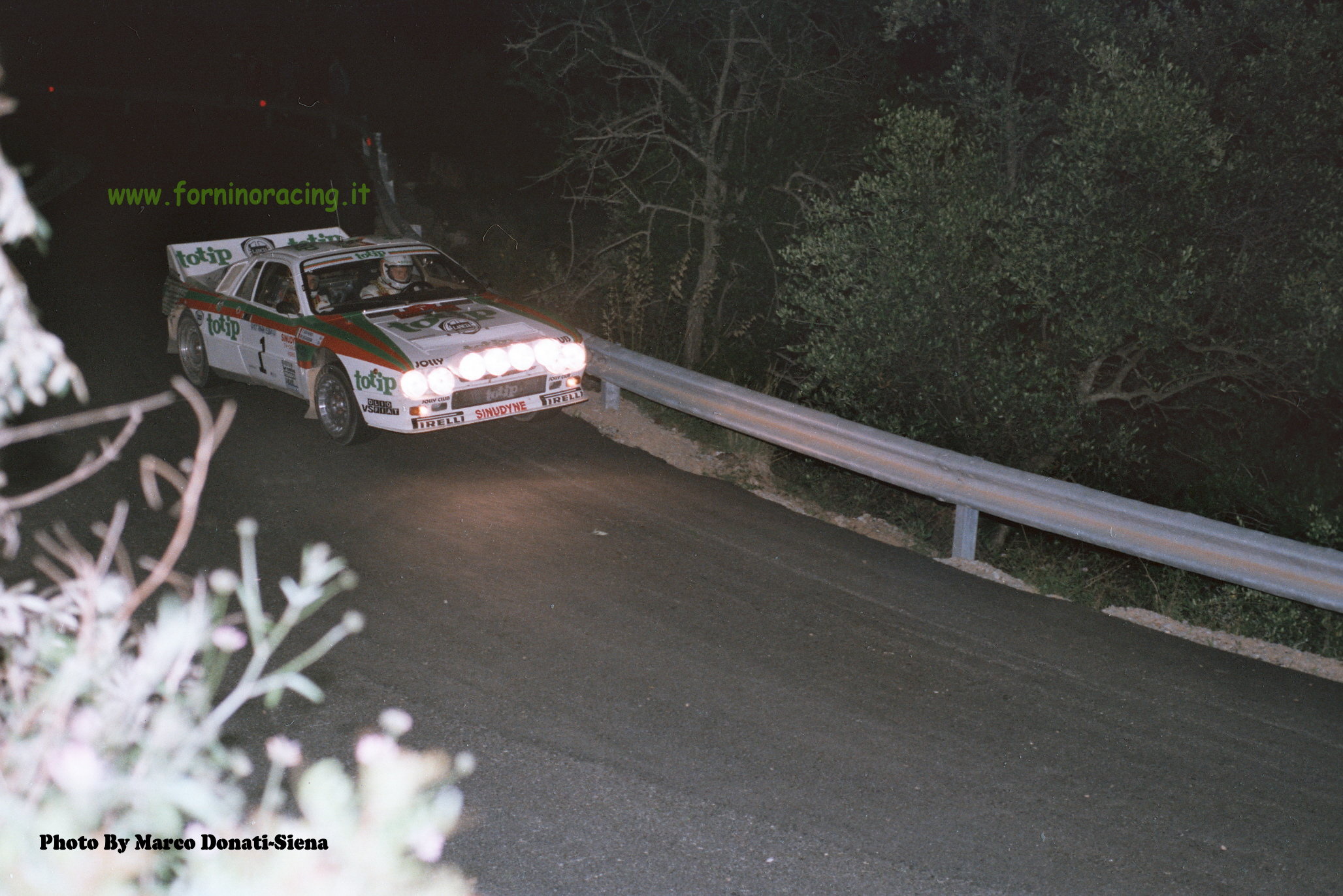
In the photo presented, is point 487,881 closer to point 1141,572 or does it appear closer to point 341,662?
point 341,662

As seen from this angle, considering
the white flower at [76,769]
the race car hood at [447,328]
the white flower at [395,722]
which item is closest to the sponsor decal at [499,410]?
the race car hood at [447,328]

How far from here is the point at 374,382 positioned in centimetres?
850

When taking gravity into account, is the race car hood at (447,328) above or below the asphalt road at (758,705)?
above

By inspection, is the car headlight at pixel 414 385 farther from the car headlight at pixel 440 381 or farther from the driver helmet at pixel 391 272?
the driver helmet at pixel 391 272

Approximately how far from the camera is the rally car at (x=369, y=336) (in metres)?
8.49

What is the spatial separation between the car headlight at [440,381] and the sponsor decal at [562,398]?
78cm

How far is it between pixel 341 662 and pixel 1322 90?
800cm

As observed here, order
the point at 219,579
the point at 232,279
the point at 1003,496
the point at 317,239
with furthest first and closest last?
1. the point at 317,239
2. the point at 232,279
3. the point at 1003,496
4. the point at 219,579

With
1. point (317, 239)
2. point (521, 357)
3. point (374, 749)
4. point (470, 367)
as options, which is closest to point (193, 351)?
Result: point (317, 239)

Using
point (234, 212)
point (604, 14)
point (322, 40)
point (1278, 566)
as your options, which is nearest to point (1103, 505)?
point (1278, 566)

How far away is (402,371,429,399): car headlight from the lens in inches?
326

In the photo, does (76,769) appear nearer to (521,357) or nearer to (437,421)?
(437,421)

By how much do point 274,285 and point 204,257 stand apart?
165 cm

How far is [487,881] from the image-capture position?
394 centimetres
